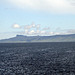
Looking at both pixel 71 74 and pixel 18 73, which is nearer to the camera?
pixel 71 74

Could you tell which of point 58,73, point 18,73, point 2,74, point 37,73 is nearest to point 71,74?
point 58,73

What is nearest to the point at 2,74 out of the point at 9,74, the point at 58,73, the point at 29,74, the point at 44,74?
the point at 9,74

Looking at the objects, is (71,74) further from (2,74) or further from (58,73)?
(2,74)

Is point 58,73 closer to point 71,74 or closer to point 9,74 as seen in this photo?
point 71,74

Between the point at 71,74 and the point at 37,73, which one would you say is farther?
the point at 37,73

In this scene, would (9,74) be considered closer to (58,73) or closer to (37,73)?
(37,73)

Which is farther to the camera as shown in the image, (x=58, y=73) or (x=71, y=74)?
(x=58, y=73)

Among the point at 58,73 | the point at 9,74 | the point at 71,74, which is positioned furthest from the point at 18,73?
the point at 71,74
